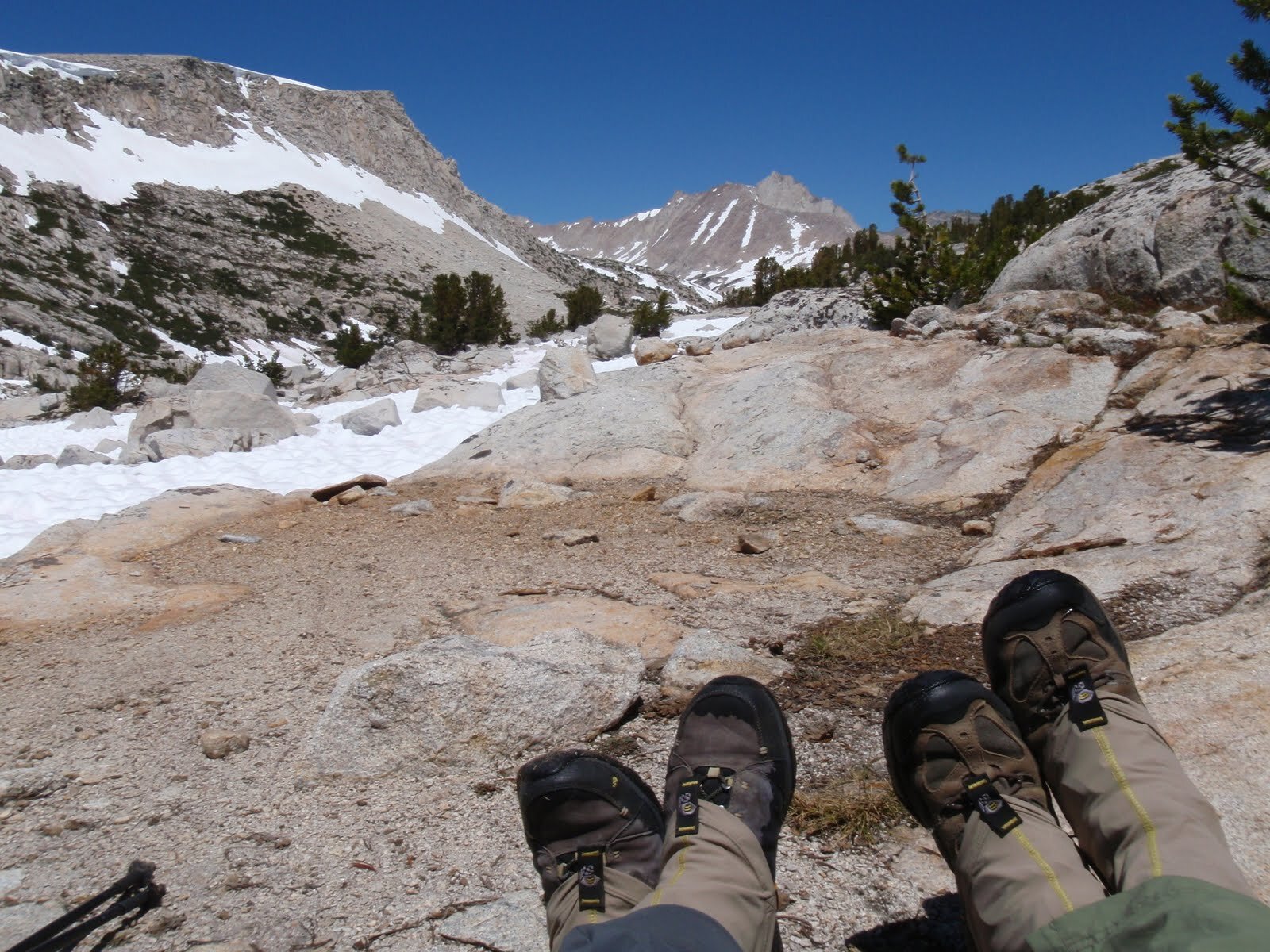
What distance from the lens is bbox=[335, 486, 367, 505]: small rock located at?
6.93 m

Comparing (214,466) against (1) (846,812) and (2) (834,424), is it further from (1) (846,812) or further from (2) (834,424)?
(1) (846,812)

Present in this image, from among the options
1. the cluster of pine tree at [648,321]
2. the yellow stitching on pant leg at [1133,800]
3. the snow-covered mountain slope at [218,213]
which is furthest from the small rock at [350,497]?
the snow-covered mountain slope at [218,213]

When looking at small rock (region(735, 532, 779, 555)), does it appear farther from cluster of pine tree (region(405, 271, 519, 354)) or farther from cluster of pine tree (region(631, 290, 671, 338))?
cluster of pine tree (region(405, 271, 519, 354))

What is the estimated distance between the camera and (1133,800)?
175 cm

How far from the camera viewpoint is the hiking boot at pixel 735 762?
6.57 feet

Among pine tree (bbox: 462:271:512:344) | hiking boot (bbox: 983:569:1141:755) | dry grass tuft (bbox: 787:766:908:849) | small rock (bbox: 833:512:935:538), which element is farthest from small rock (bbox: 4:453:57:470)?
pine tree (bbox: 462:271:512:344)

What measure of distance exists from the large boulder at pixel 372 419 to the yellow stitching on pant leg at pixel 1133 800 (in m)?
9.47

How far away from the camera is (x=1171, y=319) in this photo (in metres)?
7.28

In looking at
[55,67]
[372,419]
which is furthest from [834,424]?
[55,67]

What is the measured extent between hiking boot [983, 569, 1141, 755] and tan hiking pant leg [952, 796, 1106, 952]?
379mm

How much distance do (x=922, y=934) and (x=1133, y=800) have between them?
0.58 metres

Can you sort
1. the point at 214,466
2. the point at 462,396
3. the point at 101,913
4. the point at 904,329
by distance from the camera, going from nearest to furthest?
the point at 101,913 → the point at 214,466 → the point at 904,329 → the point at 462,396

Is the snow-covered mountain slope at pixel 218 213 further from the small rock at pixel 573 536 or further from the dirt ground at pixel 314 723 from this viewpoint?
the dirt ground at pixel 314 723

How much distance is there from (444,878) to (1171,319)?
7958mm
